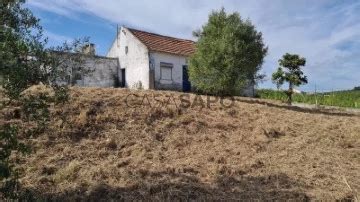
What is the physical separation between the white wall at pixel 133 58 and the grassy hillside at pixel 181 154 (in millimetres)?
13459

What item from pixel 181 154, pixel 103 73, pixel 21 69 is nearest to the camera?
pixel 21 69

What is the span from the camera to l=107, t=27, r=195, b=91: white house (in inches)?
1194

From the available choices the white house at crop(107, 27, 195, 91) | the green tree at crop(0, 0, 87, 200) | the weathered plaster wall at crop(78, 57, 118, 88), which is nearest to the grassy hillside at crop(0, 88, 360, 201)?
the green tree at crop(0, 0, 87, 200)

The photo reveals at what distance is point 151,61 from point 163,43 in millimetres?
2661

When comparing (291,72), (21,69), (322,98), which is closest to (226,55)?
(291,72)

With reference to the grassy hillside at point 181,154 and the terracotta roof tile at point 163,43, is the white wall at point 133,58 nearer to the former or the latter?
the terracotta roof tile at point 163,43

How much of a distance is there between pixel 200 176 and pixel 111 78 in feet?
74.2

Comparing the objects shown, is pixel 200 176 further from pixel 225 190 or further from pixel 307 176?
pixel 307 176

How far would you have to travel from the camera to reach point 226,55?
20.8 m

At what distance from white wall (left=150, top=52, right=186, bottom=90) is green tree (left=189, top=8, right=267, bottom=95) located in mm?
7978

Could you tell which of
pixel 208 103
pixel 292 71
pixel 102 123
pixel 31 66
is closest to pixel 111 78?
pixel 292 71

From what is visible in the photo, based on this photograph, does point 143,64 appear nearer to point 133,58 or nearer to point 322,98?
point 133,58

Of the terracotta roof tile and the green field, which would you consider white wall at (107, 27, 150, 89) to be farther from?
the green field

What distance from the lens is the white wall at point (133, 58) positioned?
30.5 metres
